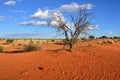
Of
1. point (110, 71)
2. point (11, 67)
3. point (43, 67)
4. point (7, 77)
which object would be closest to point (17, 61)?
point (11, 67)

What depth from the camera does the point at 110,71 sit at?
50.1 feet

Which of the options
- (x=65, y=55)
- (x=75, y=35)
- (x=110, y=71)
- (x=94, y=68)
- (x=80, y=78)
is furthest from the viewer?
(x=75, y=35)

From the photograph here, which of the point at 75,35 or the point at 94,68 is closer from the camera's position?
the point at 94,68

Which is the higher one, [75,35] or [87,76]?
[75,35]

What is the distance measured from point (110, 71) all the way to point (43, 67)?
4507mm

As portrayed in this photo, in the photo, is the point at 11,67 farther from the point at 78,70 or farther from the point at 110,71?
the point at 110,71

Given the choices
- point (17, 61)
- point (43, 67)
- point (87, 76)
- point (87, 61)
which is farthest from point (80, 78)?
point (17, 61)

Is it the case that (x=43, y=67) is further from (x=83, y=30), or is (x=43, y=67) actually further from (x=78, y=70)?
(x=83, y=30)

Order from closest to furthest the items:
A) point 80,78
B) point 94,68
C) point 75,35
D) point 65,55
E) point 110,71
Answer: point 80,78, point 110,71, point 94,68, point 65,55, point 75,35

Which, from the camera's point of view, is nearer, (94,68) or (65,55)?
(94,68)

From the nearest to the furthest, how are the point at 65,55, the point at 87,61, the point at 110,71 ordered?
the point at 110,71, the point at 87,61, the point at 65,55

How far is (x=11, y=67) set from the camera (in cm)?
1725

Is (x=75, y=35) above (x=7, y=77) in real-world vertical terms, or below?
above

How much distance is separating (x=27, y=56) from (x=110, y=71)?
8811 millimetres
